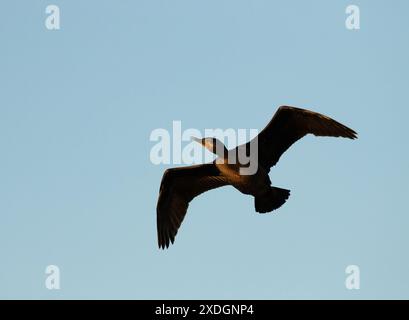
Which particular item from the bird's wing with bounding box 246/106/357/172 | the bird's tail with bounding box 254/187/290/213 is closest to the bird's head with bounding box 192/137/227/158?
the bird's wing with bounding box 246/106/357/172

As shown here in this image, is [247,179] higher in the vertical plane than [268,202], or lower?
higher

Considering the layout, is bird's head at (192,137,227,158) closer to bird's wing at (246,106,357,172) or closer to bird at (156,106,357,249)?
bird at (156,106,357,249)

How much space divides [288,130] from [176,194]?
112 inches

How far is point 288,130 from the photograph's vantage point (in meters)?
14.6

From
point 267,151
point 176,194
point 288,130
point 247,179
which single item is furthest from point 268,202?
point 176,194

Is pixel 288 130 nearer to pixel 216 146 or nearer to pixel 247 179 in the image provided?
pixel 247 179

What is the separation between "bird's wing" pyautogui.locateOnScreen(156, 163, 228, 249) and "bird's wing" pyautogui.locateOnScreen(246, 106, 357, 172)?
4.44 ft

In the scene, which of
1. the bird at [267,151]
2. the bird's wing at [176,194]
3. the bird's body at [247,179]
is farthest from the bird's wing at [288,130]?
the bird's wing at [176,194]

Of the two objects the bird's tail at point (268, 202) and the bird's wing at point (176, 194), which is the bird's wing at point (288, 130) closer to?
the bird's tail at point (268, 202)
